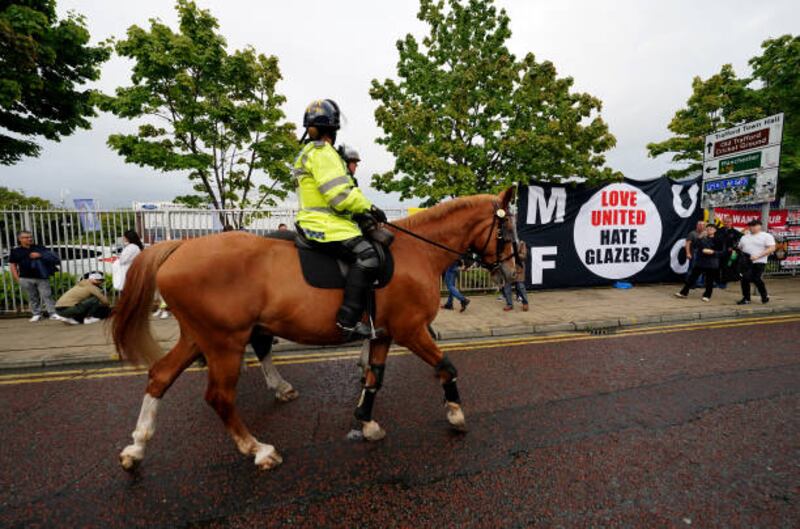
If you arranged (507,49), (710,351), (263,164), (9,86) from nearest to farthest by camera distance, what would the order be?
(710,351), (9,86), (263,164), (507,49)

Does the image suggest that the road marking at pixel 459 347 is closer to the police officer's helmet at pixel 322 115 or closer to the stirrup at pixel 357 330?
the stirrup at pixel 357 330

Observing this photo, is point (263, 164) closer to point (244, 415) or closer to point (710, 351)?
point (244, 415)

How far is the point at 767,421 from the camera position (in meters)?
3.27

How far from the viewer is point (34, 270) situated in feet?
24.9

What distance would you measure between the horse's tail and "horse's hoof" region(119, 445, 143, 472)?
2.41ft

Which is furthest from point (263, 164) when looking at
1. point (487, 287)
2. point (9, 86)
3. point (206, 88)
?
point (487, 287)

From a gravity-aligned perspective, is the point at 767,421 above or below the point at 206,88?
below

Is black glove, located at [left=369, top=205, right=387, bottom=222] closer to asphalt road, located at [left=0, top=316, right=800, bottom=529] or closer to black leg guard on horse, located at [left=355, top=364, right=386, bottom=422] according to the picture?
black leg guard on horse, located at [left=355, top=364, right=386, bottom=422]

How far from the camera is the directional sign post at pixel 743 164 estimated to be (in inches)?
364

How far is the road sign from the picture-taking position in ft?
30.3

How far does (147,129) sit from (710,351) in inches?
605

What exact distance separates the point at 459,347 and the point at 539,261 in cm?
537

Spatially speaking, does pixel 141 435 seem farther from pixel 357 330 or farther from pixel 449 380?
pixel 449 380

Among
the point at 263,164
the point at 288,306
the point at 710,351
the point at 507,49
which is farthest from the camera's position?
the point at 507,49
